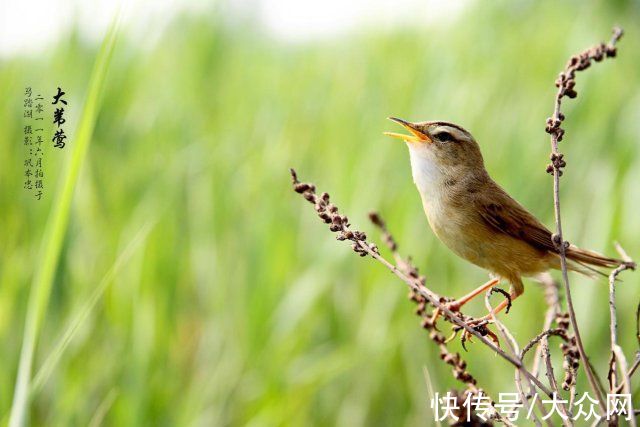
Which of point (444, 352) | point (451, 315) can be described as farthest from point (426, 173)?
point (451, 315)

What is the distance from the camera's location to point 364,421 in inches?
95.5

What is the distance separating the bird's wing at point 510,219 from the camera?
4.57ft

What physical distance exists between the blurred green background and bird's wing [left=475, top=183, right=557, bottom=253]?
60cm

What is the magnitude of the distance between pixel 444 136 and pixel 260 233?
1.21m

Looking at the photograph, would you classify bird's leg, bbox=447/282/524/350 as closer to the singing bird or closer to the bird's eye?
the singing bird

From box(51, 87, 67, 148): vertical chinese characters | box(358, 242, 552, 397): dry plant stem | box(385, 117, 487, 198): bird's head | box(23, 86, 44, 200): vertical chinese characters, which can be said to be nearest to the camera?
box(358, 242, 552, 397): dry plant stem

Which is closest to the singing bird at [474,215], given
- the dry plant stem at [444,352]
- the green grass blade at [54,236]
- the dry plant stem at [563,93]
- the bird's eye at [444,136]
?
the bird's eye at [444,136]

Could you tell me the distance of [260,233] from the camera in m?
2.43

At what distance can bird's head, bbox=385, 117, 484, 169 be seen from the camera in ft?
4.22

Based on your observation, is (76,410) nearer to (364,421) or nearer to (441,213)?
(364,421)

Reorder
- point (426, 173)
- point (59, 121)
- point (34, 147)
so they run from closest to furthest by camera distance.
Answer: point (426, 173) < point (59, 121) < point (34, 147)

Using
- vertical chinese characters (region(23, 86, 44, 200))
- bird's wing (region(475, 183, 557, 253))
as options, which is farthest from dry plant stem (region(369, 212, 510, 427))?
vertical chinese characters (region(23, 86, 44, 200))

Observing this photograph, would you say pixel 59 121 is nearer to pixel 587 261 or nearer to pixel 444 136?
pixel 444 136

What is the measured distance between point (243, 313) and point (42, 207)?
0.71 metres
